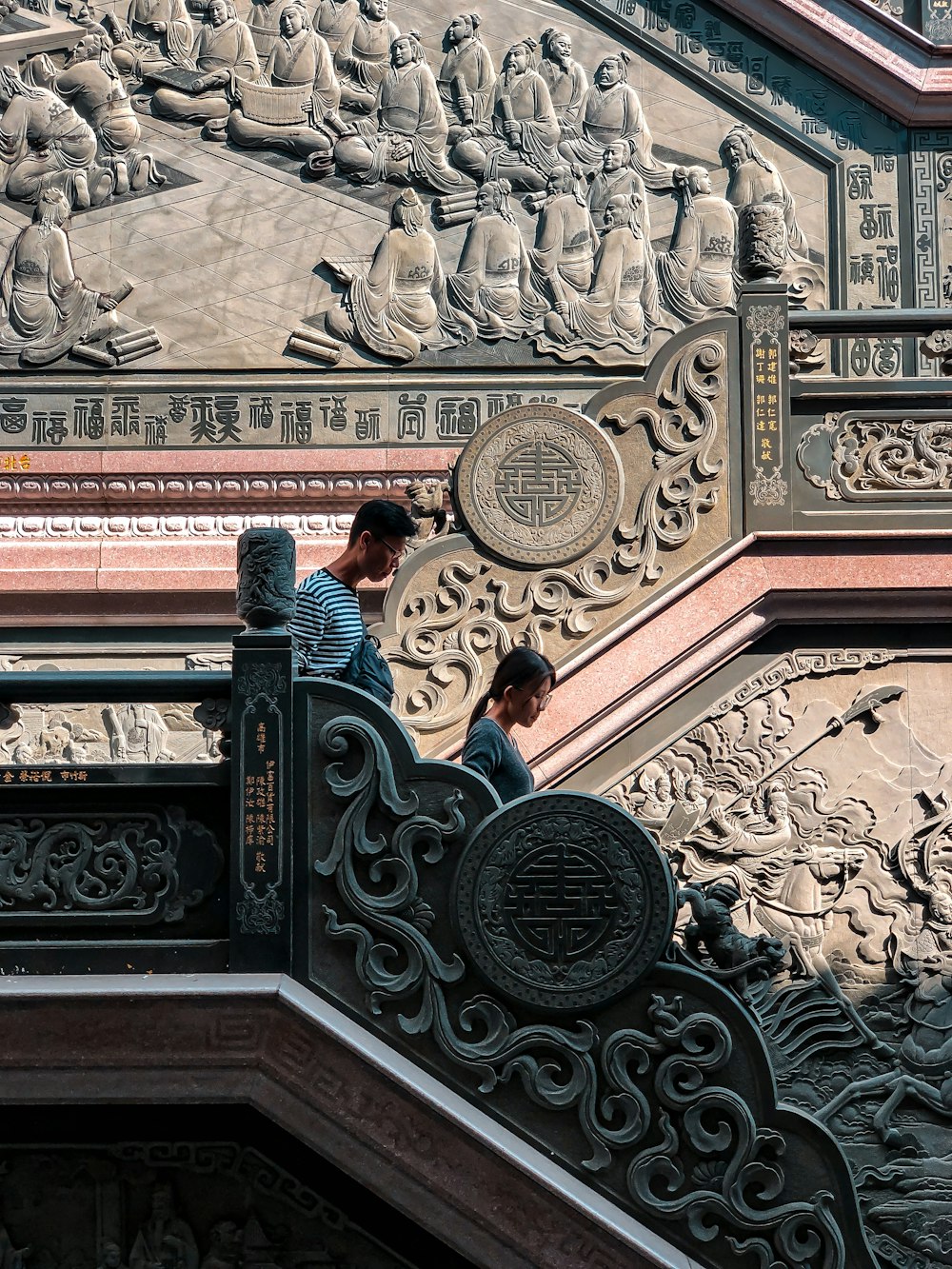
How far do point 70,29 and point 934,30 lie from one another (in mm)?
5349

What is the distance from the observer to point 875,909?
23.2ft

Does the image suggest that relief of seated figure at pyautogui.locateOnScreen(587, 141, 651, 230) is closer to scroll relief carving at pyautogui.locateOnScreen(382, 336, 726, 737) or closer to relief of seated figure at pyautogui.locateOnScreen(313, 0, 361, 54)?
relief of seated figure at pyautogui.locateOnScreen(313, 0, 361, 54)

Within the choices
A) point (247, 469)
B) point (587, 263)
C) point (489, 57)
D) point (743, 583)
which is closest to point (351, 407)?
point (247, 469)

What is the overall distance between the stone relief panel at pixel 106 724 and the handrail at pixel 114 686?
3617 millimetres

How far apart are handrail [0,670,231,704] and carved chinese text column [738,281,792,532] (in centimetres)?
318

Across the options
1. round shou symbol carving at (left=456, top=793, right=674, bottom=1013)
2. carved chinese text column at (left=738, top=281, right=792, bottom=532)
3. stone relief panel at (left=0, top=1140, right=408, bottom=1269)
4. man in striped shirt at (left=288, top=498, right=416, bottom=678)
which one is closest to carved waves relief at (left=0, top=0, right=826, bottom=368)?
carved chinese text column at (left=738, top=281, right=792, bottom=532)

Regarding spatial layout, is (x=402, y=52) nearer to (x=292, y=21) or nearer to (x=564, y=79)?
(x=292, y=21)

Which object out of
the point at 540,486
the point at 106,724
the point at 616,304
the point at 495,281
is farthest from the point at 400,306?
the point at 540,486

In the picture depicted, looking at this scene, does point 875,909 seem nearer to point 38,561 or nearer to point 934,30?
point 38,561

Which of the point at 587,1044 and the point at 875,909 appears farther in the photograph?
the point at 875,909

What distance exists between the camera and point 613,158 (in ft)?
33.9

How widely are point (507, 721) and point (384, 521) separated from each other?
721 millimetres

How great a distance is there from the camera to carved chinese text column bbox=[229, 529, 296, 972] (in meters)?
4.49

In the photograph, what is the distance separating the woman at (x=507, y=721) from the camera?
4.99 meters
